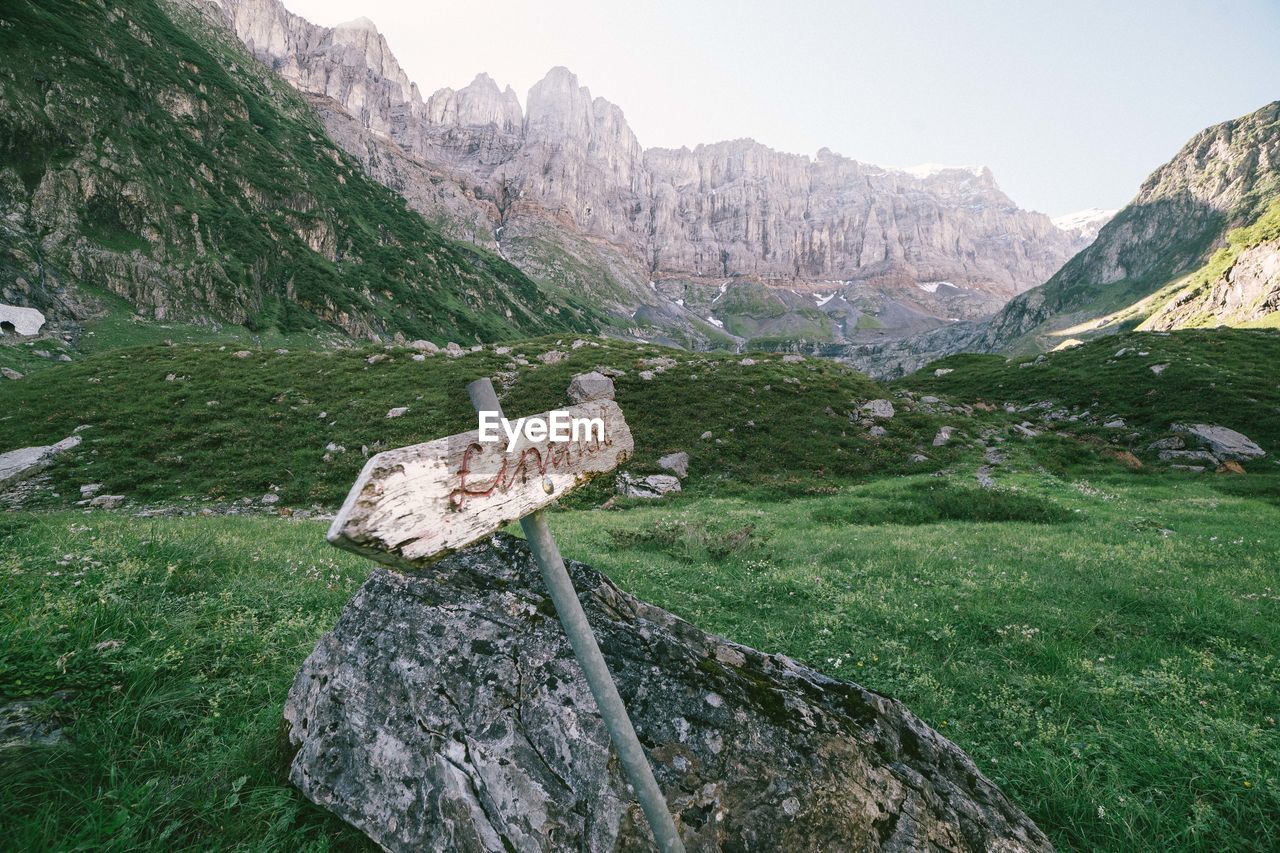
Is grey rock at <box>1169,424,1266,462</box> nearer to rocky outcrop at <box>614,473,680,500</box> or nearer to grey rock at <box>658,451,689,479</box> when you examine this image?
grey rock at <box>658,451,689,479</box>

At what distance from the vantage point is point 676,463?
993 inches

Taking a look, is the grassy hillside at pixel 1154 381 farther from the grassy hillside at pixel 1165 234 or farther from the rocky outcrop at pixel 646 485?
the grassy hillside at pixel 1165 234

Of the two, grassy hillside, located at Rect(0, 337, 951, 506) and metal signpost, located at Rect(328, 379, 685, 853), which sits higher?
metal signpost, located at Rect(328, 379, 685, 853)

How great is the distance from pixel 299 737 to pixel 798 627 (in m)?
7.15

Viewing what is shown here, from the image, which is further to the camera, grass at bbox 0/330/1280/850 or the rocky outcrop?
the rocky outcrop

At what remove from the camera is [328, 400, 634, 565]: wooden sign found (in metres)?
2.20

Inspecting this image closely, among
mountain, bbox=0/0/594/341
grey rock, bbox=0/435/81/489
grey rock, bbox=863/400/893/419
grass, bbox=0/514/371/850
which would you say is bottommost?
grey rock, bbox=0/435/81/489

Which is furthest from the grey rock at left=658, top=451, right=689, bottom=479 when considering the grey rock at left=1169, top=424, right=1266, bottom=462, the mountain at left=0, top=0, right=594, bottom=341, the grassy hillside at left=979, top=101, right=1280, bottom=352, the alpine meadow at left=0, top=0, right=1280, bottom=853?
the grassy hillside at left=979, top=101, right=1280, bottom=352

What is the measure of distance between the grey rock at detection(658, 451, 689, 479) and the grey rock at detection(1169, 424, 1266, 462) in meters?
27.1

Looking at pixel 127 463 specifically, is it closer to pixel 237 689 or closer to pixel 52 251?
pixel 237 689

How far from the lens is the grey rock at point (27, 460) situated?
18422 millimetres

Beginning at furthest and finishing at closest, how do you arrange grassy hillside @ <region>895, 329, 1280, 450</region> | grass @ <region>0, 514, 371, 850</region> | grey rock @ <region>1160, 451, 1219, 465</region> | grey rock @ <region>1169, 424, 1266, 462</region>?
grassy hillside @ <region>895, 329, 1280, 450</region> < grey rock @ <region>1169, 424, 1266, 462</region> < grey rock @ <region>1160, 451, 1219, 465</region> < grass @ <region>0, 514, 371, 850</region>

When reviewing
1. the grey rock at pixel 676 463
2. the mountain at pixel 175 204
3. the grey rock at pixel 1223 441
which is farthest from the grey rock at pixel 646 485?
the mountain at pixel 175 204

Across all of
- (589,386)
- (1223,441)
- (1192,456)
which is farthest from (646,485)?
(1223,441)
